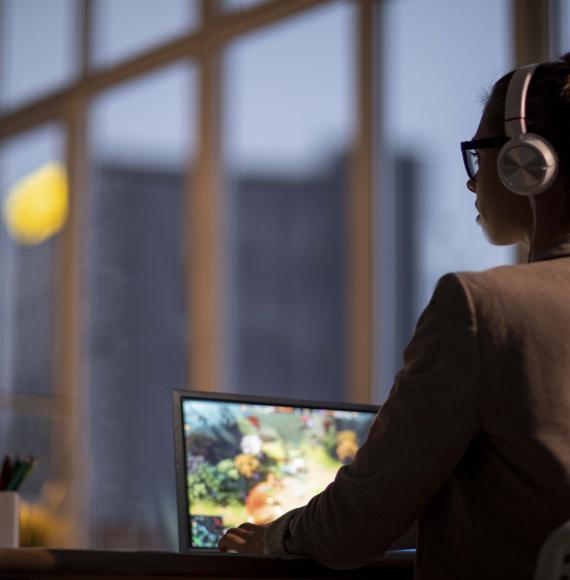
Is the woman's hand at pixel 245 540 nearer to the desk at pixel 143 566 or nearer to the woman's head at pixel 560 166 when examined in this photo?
the desk at pixel 143 566

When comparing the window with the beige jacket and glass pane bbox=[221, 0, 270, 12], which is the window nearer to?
glass pane bbox=[221, 0, 270, 12]

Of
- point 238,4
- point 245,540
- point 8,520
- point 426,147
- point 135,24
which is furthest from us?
point 135,24

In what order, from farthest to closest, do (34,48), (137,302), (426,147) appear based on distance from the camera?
(34,48), (137,302), (426,147)

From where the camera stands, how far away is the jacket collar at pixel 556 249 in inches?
60.9

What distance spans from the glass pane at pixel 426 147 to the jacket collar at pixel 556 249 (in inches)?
93.3

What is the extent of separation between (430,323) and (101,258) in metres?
4.55

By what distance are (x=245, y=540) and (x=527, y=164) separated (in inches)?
24.3

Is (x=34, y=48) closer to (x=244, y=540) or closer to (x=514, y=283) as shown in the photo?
(x=244, y=540)

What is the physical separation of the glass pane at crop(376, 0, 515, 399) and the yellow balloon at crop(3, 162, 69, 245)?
221 centimetres

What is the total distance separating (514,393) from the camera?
1.40 m

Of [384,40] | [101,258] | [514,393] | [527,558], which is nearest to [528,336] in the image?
[514,393]

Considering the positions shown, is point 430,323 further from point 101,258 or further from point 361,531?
point 101,258

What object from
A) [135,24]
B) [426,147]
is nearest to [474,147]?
[426,147]

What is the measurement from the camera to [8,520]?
223 cm
